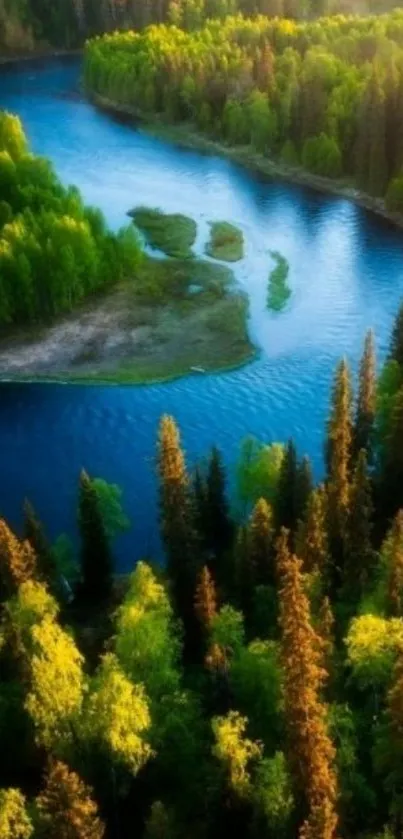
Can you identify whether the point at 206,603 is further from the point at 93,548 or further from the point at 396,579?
the point at 93,548

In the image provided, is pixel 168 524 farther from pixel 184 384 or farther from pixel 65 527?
pixel 184 384

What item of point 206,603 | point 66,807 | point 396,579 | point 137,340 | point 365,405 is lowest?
point 137,340

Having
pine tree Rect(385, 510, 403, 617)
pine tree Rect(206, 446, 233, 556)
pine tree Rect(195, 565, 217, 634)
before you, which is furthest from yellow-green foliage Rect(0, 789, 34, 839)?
pine tree Rect(206, 446, 233, 556)

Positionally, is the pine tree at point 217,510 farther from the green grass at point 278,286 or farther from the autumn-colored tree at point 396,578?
the green grass at point 278,286

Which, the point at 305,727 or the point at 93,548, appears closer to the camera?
the point at 305,727

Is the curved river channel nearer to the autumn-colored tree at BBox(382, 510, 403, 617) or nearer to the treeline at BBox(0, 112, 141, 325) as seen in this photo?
the treeline at BBox(0, 112, 141, 325)

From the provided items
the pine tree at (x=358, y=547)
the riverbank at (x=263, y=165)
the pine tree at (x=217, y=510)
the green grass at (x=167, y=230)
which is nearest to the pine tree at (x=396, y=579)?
the pine tree at (x=358, y=547)

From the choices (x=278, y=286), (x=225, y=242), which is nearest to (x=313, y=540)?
(x=278, y=286)
